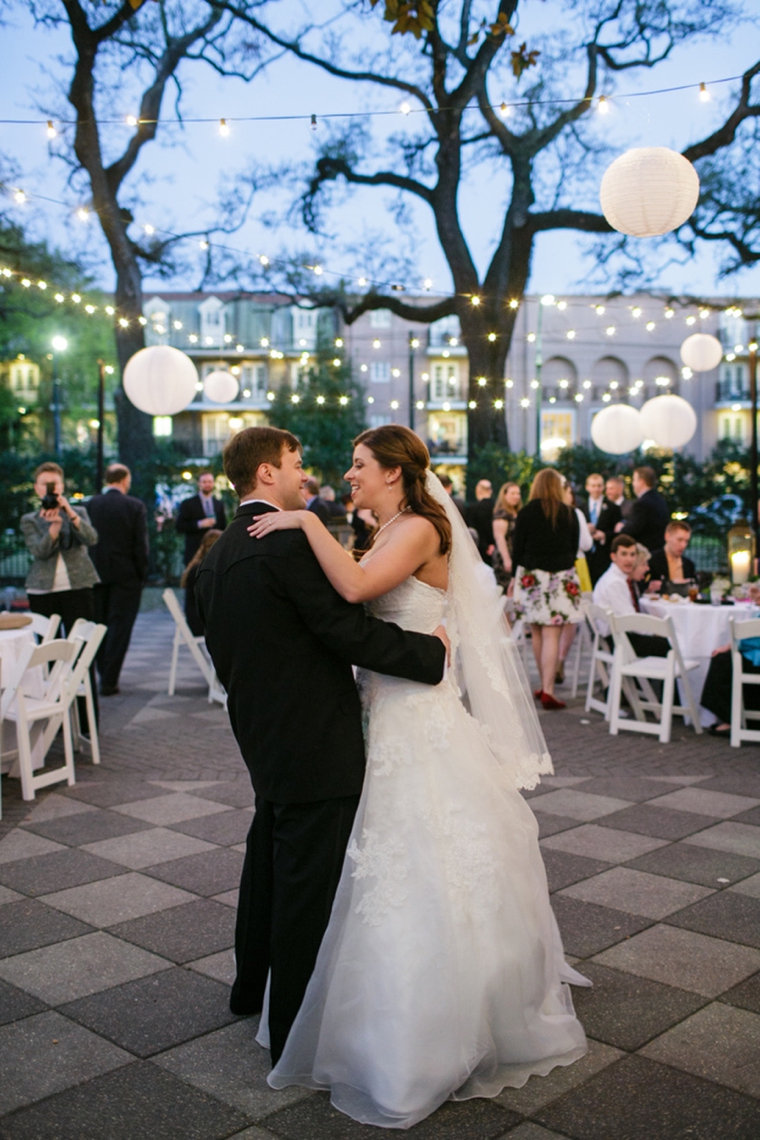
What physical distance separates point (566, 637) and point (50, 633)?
389 cm

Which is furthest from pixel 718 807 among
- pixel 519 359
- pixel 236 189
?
pixel 519 359

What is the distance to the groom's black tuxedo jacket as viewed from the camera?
2.55 metres

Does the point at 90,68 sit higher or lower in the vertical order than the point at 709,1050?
higher

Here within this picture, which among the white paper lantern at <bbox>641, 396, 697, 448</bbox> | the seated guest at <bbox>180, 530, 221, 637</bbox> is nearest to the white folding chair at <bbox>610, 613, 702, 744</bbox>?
the seated guest at <bbox>180, 530, 221, 637</bbox>

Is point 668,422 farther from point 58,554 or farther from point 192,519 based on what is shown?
point 58,554

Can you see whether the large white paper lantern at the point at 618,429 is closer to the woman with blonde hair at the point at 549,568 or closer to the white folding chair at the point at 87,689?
the woman with blonde hair at the point at 549,568

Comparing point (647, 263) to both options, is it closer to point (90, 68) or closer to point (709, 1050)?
point (90, 68)

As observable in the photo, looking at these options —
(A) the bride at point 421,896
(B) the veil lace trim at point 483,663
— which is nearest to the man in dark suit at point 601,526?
(B) the veil lace trim at point 483,663

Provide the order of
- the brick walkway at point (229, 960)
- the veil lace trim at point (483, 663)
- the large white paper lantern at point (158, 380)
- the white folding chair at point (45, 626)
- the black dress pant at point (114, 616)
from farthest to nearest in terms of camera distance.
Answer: the large white paper lantern at point (158, 380) < the black dress pant at point (114, 616) < the white folding chair at point (45, 626) < the veil lace trim at point (483, 663) < the brick walkway at point (229, 960)

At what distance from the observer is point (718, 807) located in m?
5.04

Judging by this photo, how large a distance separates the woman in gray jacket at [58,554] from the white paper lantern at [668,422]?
775cm

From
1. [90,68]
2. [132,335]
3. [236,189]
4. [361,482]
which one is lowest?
[361,482]

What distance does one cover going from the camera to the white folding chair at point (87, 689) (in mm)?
5910

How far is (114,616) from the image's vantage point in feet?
26.9
